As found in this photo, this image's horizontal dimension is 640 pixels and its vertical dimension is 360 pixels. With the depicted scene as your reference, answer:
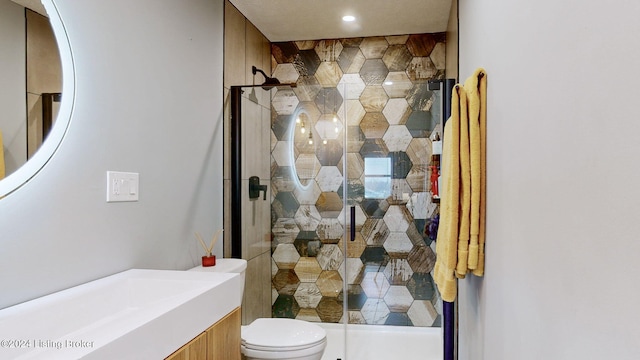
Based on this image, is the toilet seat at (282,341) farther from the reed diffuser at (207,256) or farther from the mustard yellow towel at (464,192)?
the mustard yellow towel at (464,192)

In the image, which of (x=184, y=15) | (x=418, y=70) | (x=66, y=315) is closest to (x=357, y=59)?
(x=418, y=70)

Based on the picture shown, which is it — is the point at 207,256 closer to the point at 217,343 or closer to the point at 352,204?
the point at 217,343

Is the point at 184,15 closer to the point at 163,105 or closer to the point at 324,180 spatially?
the point at 163,105

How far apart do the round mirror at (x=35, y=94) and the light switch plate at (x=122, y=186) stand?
272mm

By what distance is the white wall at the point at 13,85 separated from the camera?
1.15m

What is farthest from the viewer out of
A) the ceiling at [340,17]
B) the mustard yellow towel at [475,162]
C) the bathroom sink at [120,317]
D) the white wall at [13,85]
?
the ceiling at [340,17]

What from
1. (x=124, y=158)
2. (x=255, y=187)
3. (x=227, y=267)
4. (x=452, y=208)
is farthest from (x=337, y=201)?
(x=124, y=158)

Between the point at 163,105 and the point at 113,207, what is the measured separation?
0.60 m

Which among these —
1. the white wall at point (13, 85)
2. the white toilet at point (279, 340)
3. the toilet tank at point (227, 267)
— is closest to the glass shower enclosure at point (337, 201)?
the toilet tank at point (227, 267)

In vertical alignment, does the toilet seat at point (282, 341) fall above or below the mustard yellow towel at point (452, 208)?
below

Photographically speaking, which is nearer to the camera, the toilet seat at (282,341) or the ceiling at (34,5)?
the ceiling at (34,5)

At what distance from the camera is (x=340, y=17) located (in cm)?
290

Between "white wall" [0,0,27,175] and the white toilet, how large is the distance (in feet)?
3.80

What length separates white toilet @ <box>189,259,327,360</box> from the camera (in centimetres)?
202
